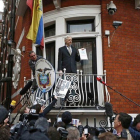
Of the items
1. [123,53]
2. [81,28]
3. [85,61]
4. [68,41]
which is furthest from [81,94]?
[81,28]

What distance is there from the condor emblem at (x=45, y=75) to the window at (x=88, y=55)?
1.67 m

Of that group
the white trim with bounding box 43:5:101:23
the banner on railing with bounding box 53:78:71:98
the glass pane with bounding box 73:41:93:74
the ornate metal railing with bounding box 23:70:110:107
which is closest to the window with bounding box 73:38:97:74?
the glass pane with bounding box 73:41:93:74

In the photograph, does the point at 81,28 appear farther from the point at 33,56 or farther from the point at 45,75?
the point at 45,75

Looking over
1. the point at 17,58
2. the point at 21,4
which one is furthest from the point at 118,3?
the point at 17,58

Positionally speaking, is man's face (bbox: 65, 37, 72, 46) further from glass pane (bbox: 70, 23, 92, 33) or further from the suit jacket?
glass pane (bbox: 70, 23, 92, 33)

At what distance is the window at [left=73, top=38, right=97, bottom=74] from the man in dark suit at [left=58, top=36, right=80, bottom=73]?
54cm

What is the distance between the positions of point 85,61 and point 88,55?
226 millimetres

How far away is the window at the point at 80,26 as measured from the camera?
795 centimetres

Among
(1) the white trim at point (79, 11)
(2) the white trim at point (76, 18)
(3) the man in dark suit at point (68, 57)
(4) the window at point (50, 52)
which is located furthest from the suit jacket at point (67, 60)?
(1) the white trim at point (79, 11)

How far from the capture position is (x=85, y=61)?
24.8ft

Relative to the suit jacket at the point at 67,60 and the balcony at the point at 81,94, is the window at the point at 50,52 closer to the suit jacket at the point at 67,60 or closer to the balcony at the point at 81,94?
the suit jacket at the point at 67,60

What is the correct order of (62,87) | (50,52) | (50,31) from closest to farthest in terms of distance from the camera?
1. (62,87)
2. (50,52)
3. (50,31)

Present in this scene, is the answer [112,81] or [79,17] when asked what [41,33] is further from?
[112,81]

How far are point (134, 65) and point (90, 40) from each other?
1.65 meters
